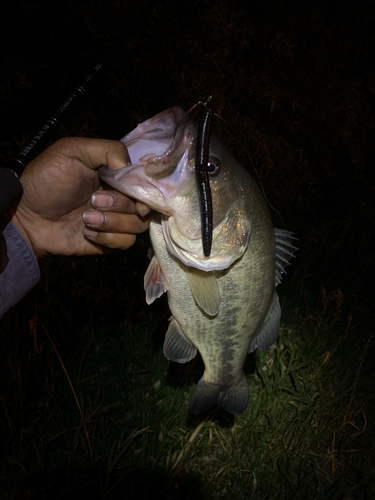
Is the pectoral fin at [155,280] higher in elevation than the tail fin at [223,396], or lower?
higher

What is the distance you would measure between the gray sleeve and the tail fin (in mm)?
1115

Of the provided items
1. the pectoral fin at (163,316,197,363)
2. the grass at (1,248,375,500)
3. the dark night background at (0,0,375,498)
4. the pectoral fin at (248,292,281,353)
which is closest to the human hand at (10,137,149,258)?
the pectoral fin at (163,316,197,363)

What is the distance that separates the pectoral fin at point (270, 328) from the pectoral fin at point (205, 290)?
0.47 metres

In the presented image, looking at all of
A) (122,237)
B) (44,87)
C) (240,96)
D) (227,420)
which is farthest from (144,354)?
(44,87)

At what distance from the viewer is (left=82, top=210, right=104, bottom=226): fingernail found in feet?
5.40

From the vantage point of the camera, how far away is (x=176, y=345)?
1.95 meters

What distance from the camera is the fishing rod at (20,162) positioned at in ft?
4.56

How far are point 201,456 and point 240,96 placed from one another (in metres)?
3.39

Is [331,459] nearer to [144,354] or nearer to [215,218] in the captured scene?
[144,354]

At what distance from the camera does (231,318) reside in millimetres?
1788

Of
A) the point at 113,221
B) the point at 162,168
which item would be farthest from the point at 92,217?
the point at 162,168

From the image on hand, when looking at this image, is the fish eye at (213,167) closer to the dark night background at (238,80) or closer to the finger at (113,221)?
the finger at (113,221)

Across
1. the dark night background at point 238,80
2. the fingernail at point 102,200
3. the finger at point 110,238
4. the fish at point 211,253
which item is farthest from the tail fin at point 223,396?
the dark night background at point 238,80

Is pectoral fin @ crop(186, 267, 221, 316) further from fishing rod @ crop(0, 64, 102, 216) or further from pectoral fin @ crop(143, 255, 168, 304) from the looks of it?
fishing rod @ crop(0, 64, 102, 216)
